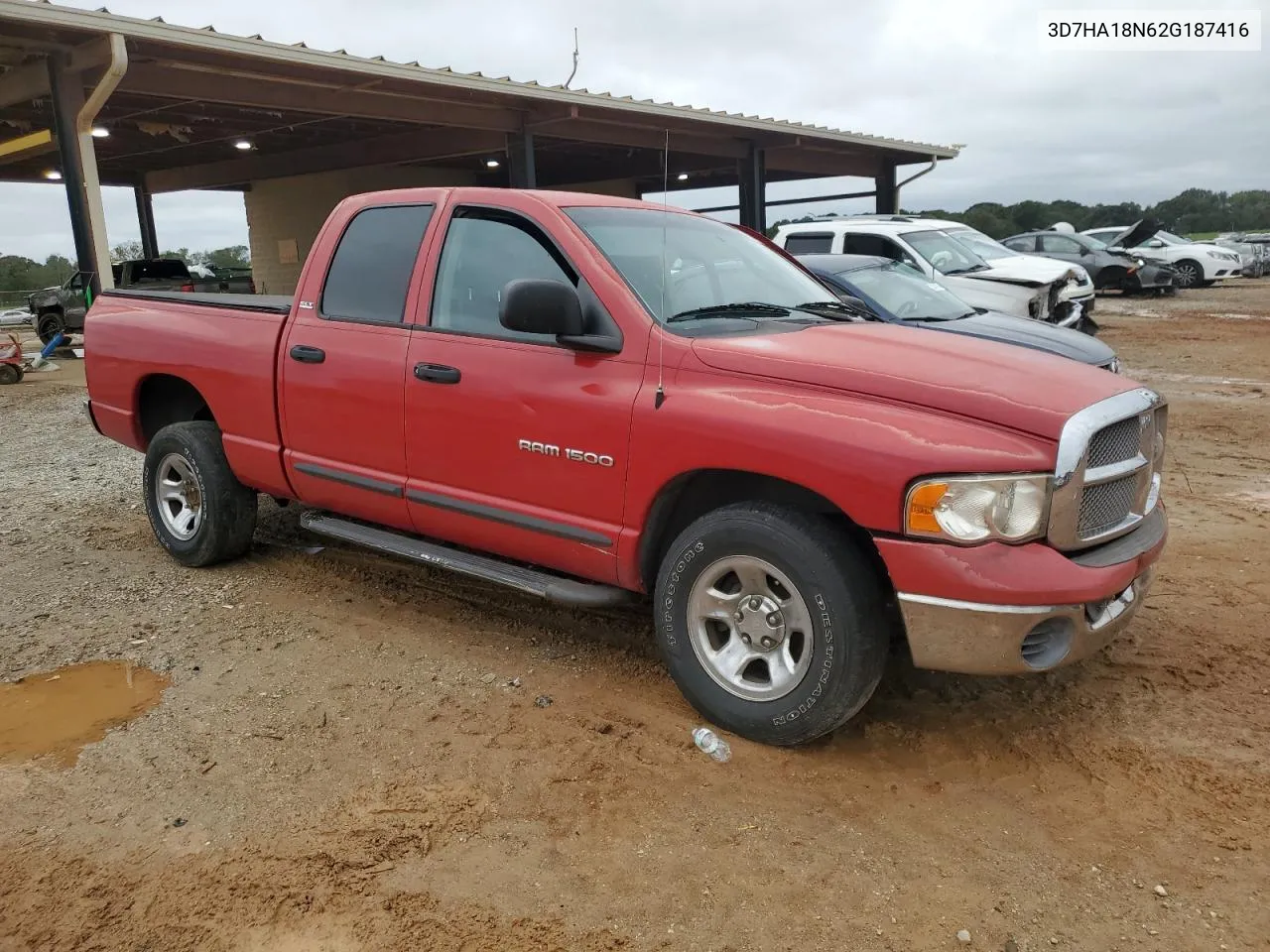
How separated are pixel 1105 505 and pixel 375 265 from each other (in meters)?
3.21

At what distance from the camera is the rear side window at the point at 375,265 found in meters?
4.29

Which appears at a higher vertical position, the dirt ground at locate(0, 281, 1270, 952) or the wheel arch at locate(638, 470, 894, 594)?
the wheel arch at locate(638, 470, 894, 594)

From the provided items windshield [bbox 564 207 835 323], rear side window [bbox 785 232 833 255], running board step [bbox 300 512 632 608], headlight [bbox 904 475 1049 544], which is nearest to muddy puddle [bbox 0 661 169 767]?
running board step [bbox 300 512 632 608]

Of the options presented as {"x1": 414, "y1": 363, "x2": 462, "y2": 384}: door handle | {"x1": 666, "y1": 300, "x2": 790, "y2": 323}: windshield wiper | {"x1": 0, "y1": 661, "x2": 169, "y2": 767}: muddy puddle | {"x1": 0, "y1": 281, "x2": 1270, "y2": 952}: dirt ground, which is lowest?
{"x1": 0, "y1": 281, "x2": 1270, "y2": 952}: dirt ground

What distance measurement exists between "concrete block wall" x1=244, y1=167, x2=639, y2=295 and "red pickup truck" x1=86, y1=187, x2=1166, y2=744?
19.8 meters

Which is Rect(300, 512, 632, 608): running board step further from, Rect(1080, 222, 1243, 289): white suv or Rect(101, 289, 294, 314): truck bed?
Rect(1080, 222, 1243, 289): white suv

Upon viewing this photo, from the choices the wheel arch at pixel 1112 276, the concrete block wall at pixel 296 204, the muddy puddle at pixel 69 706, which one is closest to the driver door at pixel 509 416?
the muddy puddle at pixel 69 706

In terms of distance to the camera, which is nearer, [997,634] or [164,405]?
[997,634]

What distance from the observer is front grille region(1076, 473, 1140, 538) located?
118 inches

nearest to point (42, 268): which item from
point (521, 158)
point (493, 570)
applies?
point (521, 158)

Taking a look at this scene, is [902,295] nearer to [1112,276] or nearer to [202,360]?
[202,360]

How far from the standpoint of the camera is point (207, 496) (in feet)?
16.5

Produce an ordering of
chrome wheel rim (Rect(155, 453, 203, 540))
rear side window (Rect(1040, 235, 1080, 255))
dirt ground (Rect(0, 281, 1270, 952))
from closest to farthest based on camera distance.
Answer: dirt ground (Rect(0, 281, 1270, 952)), chrome wheel rim (Rect(155, 453, 203, 540)), rear side window (Rect(1040, 235, 1080, 255))

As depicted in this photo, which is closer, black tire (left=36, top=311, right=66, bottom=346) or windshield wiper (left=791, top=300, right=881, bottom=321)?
windshield wiper (left=791, top=300, right=881, bottom=321)
